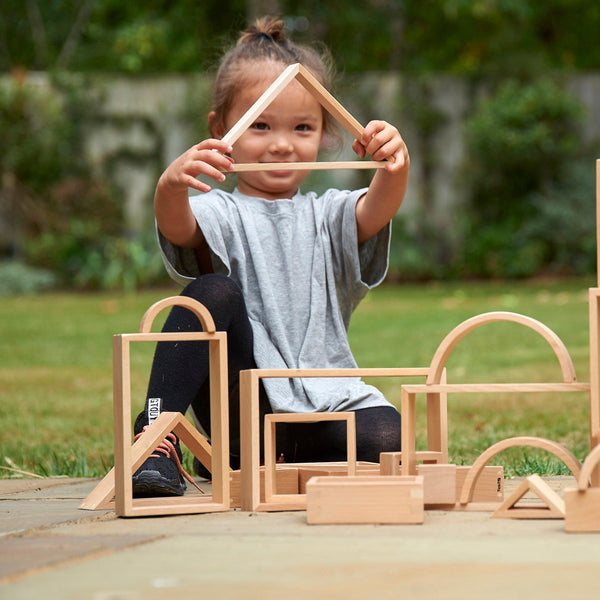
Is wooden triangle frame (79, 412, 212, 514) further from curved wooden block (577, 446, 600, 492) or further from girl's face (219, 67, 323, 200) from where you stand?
girl's face (219, 67, 323, 200)

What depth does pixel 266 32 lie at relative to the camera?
288cm

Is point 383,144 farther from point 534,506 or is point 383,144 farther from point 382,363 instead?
point 382,363

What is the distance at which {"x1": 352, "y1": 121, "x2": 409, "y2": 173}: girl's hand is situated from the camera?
85.4 inches

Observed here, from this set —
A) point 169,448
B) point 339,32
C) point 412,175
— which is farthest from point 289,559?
point 339,32

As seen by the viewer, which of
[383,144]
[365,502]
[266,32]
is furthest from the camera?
[266,32]

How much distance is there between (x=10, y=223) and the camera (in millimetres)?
11336

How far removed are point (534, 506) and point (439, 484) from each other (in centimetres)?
17

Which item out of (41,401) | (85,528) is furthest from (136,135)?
(85,528)

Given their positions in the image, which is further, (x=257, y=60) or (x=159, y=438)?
(x=257, y=60)

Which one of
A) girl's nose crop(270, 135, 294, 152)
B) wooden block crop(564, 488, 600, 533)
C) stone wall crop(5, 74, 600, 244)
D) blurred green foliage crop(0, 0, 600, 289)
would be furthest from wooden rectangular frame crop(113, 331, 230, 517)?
stone wall crop(5, 74, 600, 244)

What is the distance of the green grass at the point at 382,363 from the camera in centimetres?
313

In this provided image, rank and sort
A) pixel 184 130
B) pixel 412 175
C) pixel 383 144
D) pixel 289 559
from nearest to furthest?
pixel 289 559 < pixel 383 144 < pixel 412 175 < pixel 184 130

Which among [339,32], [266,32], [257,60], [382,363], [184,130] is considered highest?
[339,32]

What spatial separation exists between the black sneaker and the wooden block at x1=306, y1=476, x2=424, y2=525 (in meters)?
0.44
